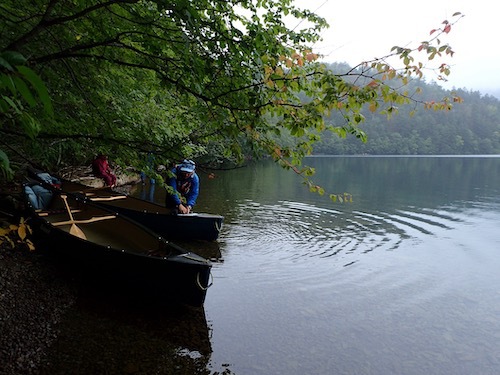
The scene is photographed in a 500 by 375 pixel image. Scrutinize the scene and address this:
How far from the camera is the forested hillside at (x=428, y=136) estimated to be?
109 metres

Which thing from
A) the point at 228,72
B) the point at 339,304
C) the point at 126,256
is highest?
the point at 228,72

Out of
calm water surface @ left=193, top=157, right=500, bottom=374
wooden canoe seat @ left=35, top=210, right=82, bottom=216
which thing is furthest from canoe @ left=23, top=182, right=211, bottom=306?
calm water surface @ left=193, top=157, right=500, bottom=374

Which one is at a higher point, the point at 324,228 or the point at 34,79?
the point at 34,79

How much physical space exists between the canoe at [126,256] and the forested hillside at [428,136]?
329 ft

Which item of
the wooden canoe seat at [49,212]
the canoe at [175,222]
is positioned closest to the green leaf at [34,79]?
the wooden canoe seat at [49,212]

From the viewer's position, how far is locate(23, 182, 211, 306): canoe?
540cm

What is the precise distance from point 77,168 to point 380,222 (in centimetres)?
1366

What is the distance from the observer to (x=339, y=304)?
6.69m

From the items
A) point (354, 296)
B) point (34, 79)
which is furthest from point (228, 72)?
point (354, 296)

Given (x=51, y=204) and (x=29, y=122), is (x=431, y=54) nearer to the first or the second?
(x=29, y=122)

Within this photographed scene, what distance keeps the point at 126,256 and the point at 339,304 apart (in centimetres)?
377

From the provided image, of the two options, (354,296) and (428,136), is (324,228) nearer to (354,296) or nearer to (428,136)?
(354,296)

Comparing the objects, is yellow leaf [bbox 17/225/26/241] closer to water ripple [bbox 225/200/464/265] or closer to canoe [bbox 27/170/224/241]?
canoe [bbox 27/170/224/241]

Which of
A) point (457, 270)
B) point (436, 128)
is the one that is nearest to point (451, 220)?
point (457, 270)
